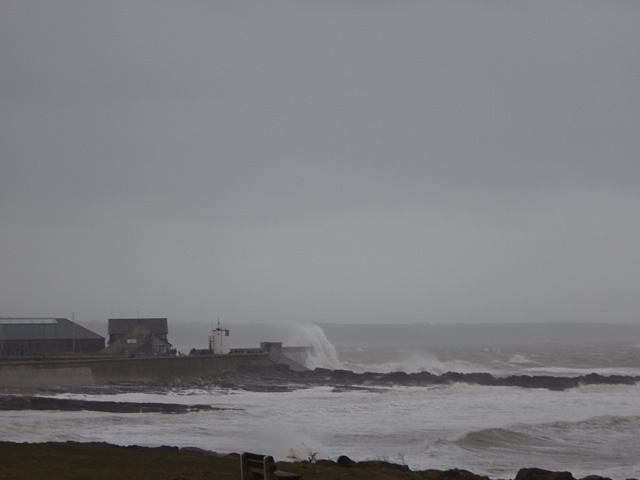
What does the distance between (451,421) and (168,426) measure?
10740 millimetres

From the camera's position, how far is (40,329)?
6500 cm

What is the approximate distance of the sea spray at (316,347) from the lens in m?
89.9

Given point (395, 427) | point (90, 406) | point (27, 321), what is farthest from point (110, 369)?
point (395, 427)

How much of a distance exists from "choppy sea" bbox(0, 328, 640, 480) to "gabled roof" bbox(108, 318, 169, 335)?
15.6 meters

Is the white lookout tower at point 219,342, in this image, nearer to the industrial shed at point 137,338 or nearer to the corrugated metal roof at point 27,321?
the industrial shed at point 137,338

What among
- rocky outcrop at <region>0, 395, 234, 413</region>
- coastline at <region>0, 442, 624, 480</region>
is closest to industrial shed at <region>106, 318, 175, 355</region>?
rocky outcrop at <region>0, 395, 234, 413</region>

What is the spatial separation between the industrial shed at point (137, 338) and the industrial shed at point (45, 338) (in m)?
1.35

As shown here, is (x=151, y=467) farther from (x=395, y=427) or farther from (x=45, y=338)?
(x=45, y=338)

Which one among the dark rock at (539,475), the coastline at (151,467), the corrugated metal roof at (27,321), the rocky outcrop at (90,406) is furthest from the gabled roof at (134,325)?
the dark rock at (539,475)

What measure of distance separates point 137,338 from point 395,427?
3577 centimetres

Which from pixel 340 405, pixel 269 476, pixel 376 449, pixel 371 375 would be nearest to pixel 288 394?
pixel 340 405

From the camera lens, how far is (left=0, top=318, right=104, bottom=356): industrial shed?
2468 inches

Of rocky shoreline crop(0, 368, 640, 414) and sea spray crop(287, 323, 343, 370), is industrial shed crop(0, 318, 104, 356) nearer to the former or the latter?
rocky shoreline crop(0, 368, 640, 414)

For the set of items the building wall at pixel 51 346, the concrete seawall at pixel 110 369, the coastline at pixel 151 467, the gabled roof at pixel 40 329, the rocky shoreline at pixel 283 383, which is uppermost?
the gabled roof at pixel 40 329
